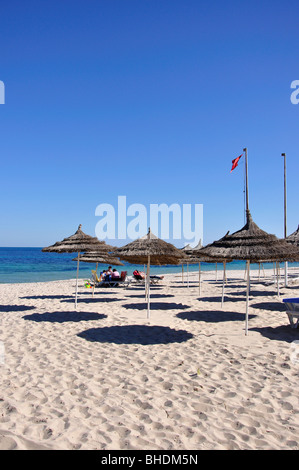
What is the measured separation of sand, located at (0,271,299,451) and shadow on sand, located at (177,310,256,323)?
231 millimetres

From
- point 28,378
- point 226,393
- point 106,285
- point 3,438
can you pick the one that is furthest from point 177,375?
point 106,285

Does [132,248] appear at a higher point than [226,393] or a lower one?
higher

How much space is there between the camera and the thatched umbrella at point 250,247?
20.7 ft

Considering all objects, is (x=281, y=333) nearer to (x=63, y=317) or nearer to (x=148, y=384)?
(x=148, y=384)

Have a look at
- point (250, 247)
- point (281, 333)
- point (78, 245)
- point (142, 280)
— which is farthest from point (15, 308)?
point (142, 280)

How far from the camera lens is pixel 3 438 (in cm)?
288

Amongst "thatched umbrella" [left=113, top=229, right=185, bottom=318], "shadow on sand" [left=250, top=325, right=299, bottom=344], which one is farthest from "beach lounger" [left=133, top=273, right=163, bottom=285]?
"shadow on sand" [left=250, top=325, right=299, bottom=344]

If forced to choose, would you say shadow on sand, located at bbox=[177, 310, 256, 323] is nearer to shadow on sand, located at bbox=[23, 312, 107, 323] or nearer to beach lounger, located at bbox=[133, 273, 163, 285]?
shadow on sand, located at bbox=[23, 312, 107, 323]

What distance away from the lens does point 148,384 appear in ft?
13.5

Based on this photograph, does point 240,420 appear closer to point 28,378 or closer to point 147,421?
point 147,421

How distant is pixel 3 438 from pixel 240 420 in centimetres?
228

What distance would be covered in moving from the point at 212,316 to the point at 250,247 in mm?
2702

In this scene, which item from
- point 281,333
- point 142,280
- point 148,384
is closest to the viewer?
point 148,384

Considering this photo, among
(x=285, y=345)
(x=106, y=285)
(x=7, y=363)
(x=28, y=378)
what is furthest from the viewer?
(x=106, y=285)
